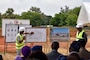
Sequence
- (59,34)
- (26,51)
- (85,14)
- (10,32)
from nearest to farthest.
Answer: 1. (26,51)
2. (85,14)
3. (59,34)
4. (10,32)

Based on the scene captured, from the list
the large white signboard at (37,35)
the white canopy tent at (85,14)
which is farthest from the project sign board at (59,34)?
the white canopy tent at (85,14)

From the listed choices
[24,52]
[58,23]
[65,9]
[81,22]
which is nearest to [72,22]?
[58,23]

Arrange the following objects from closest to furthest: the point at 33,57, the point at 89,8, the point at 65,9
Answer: the point at 33,57 → the point at 89,8 → the point at 65,9

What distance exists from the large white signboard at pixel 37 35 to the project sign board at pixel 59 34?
0.56 m

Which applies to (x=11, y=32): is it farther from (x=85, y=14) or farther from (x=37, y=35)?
(x=85, y=14)

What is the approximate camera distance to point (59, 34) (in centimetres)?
1667

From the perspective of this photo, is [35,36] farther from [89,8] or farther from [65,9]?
[65,9]

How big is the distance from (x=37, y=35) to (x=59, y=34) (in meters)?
1.27

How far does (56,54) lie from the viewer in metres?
6.46

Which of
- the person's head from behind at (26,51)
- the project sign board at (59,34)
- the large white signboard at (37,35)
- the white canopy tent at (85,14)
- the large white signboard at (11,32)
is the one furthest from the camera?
the large white signboard at (11,32)

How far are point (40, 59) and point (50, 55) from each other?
1.89 metres

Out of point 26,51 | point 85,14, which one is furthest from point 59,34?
point 26,51

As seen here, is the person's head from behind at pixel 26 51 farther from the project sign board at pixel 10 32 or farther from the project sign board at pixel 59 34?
the project sign board at pixel 10 32

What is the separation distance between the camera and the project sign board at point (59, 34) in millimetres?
16594
